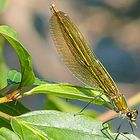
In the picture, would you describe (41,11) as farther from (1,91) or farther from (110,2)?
(1,91)

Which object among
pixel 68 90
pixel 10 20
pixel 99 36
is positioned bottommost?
pixel 99 36

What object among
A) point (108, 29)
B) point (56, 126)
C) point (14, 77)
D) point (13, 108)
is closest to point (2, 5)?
point (14, 77)

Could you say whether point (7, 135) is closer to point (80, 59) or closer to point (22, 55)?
point (22, 55)

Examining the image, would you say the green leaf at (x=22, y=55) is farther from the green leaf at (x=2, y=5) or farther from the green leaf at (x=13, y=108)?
the green leaf at (x=2, y=5)

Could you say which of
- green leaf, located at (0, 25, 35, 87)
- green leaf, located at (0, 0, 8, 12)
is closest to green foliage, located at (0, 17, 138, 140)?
green leaf, located at (0, 25, 35, 87)

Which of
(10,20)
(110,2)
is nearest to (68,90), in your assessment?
(10,20)

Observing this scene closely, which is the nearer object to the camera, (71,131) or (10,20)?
(71,131)
